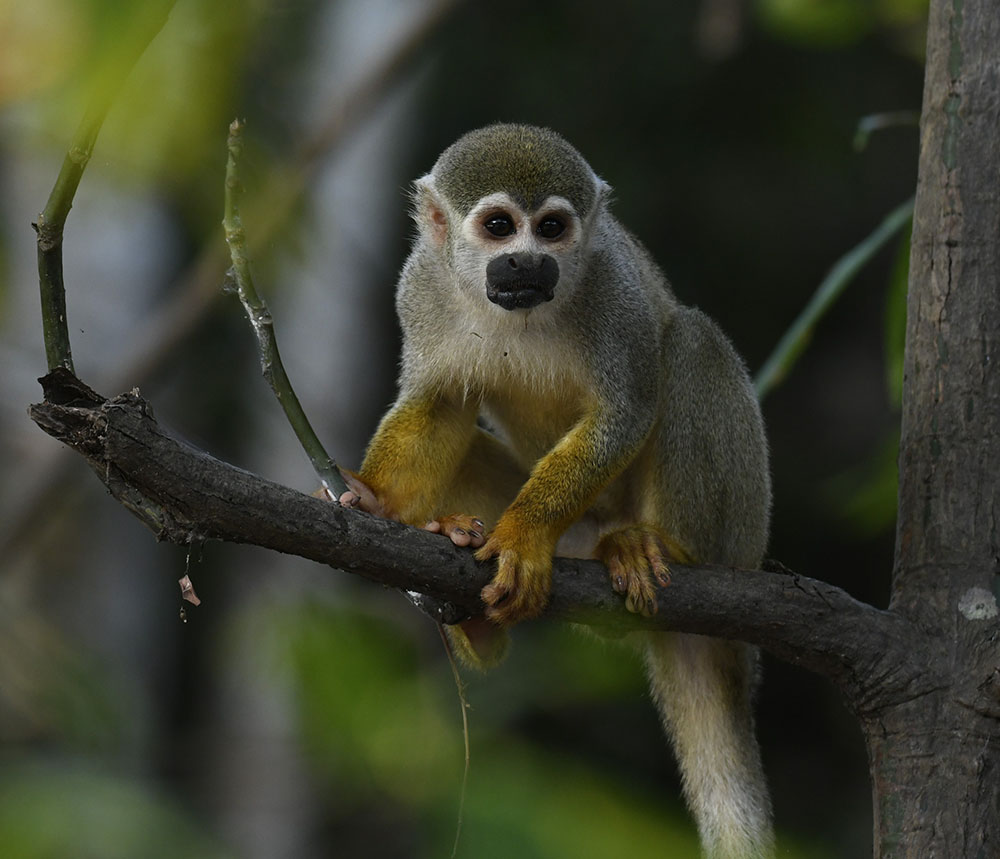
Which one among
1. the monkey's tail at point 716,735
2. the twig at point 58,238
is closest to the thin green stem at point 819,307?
the monkey's tail at point 716,735

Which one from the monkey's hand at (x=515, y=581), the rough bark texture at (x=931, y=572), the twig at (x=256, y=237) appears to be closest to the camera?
the rough bark texture at (x=931, y=572)

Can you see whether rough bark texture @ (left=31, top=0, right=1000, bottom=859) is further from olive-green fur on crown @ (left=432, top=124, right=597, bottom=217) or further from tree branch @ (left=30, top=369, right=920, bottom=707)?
olive-green fur on crown @ (left=432, top=124, right=597, bottom=217)

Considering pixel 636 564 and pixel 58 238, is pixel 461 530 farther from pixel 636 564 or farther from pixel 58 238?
pixel 58 238

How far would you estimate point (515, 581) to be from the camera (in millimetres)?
2477

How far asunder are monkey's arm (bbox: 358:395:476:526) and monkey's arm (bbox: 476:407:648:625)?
38cm

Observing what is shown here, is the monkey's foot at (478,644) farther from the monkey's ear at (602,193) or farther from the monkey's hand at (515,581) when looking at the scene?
the monkey's ear at (602,193)

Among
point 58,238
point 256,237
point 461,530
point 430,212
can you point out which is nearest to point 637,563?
point 461,530

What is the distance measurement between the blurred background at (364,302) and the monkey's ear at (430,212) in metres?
0.49

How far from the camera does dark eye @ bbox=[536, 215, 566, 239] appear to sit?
9.82 feet

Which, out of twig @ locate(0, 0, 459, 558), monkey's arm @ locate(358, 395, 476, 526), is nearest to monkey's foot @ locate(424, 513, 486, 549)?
monkey's arm @ locate(358, 395, 476, 526)

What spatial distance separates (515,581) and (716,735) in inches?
41.1

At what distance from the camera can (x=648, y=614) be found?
2.48m

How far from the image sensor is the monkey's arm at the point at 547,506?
247cm

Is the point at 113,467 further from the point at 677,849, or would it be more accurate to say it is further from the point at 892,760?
the point at 892,760
